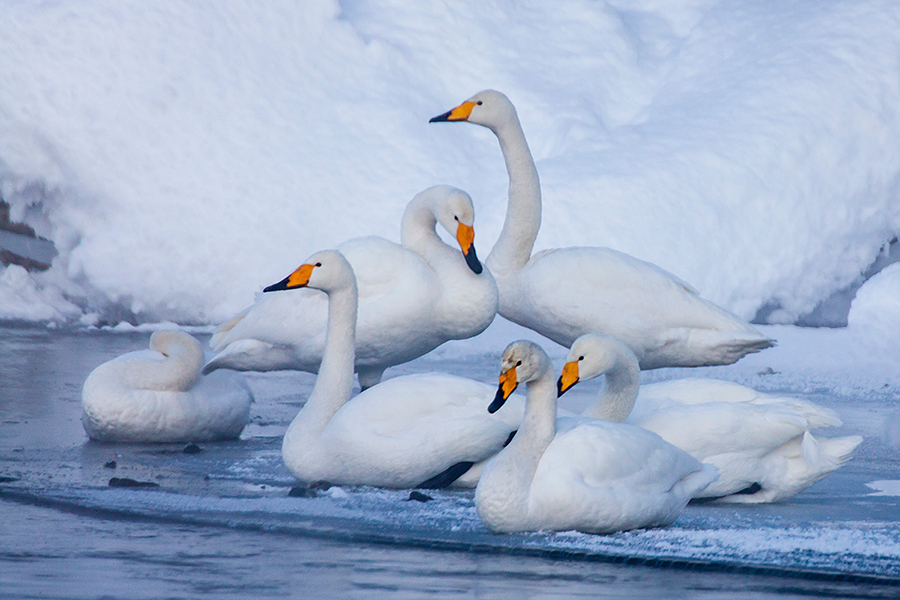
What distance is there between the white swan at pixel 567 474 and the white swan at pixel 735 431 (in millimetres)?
459

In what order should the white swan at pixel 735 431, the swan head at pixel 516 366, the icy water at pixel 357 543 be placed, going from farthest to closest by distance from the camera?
the white swan at pixel 735 431
the swan head at pixel 516 366
the icy water at pixel 357 543

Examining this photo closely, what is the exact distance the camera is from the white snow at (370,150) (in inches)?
385

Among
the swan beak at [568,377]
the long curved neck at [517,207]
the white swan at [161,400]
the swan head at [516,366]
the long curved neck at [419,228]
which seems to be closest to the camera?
the swan head at [516,366]

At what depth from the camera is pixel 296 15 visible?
1166 cm

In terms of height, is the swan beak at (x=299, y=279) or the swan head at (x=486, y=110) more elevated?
the swan head at (x=486, y=110)

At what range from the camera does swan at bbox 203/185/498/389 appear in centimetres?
596

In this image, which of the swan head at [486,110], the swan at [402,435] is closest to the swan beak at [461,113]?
the swan head at [486,110]

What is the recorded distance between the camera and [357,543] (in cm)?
369

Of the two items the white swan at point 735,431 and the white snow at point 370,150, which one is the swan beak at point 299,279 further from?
the white snow at point 370,150

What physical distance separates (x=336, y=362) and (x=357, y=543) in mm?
1451

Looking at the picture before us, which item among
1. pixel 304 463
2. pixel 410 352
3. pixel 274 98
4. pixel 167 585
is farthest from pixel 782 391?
pixel 274 98

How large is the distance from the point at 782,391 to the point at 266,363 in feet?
9.25

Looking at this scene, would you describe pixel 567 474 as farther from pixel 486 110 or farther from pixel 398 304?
pixel 486 110

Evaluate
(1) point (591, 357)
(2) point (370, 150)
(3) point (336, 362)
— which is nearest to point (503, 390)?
(1) point (591, 357)
